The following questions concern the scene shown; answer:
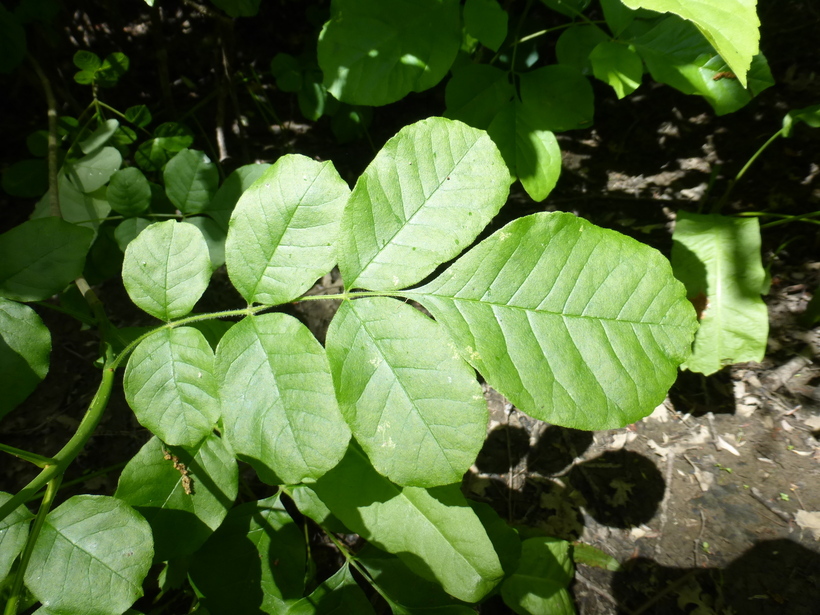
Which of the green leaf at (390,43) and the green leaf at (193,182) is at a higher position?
the green leaf at (390,43)

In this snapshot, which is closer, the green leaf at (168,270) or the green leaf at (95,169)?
the green leaf at (168,270)

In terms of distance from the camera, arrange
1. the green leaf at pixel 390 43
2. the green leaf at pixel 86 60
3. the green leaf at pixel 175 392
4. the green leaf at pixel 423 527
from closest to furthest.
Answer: the green leaf at pixel 175 392, the green leaf at pixel 423 527, the green leaf at pixel 390 43, the green leaf at pixel 86 60

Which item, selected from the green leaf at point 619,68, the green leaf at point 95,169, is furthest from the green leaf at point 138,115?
the green leaf at point 619,68

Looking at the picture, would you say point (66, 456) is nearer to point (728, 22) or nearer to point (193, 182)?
point (193, 182)

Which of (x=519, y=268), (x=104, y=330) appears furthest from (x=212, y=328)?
(x=519, y=268)

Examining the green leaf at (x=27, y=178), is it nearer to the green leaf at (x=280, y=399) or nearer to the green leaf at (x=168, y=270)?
the green leaf at (x=168, y=270)

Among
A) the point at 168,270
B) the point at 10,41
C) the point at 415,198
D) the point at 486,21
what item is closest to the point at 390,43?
the point at 486,21
